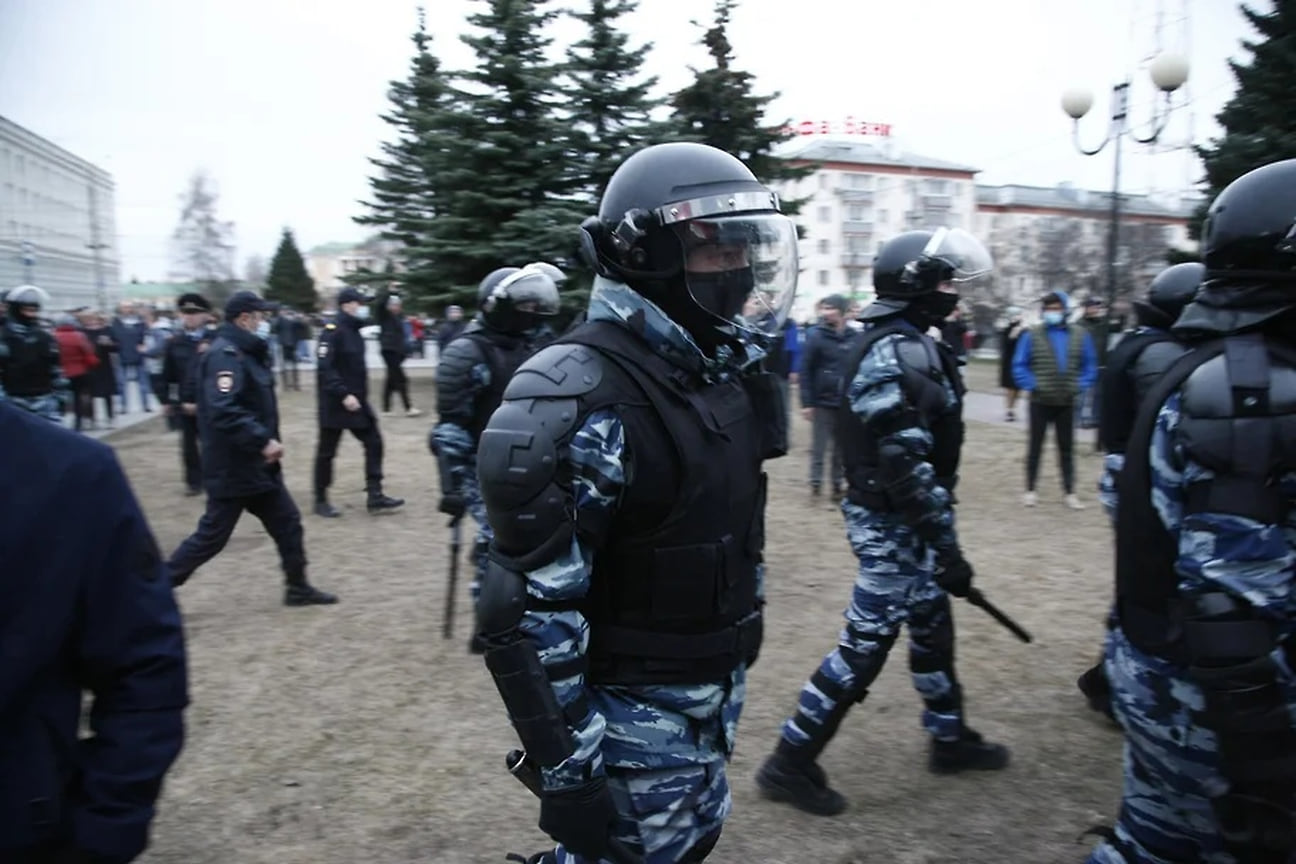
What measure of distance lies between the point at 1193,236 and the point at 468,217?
12.6m

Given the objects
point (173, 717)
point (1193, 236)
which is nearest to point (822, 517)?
point (1193, 236)

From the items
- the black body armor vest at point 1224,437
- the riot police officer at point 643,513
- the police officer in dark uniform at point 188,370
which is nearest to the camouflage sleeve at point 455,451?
the riot police officer at point 643,513

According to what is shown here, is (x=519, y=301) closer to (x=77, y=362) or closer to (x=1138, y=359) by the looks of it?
(x=1138, y=359)

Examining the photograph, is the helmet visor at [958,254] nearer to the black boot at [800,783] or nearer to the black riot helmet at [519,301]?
the black boot at [800,783]

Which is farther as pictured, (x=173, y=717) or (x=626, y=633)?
(x=626, y=633)

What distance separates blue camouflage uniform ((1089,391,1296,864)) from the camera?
1942mm

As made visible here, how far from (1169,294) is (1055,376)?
15.7ft

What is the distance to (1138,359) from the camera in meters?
4.17

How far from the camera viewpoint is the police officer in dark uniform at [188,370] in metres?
9.60

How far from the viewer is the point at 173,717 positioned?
1749 mm

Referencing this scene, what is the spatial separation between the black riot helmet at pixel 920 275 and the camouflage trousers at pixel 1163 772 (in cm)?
182

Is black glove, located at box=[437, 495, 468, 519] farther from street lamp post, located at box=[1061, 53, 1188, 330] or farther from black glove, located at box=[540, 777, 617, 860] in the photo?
street lamp post, located at box=[1061, 53, 1188, 330]

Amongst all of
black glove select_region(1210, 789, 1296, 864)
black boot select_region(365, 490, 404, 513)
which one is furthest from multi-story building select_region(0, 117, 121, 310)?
black glove select_region(1210, 789, 1296, 864)

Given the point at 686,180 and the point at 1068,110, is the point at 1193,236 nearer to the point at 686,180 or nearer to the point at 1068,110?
the point at 1068,110
